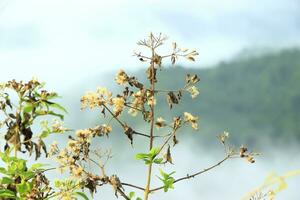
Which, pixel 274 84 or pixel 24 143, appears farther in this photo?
pixel 274 84

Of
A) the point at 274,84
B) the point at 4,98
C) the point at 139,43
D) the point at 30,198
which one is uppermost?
→ the point at 274,84

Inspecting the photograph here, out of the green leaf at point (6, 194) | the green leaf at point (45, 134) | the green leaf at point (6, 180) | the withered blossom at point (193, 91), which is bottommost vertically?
the green leaf at point (6, 194)

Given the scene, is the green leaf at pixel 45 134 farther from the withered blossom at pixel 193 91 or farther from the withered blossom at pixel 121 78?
the withered blossom at pixel 193 91

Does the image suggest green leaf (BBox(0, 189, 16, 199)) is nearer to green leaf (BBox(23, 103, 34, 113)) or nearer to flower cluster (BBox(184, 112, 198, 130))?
green leaf (BBox(23, 103, 34, 113))

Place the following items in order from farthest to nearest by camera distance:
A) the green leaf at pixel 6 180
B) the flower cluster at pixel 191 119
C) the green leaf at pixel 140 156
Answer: the green leaf at pixel 6 180, the flower cluster at pixel 191 119, the green leaf at pixel 140 156

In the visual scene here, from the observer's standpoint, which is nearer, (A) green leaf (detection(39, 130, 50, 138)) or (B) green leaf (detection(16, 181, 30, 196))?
(B) green leaf (detection(16, 181, 30, 196))

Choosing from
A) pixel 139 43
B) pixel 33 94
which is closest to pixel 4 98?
pixel 33 94

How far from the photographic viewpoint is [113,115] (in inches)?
94.0

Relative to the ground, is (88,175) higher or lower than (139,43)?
lower

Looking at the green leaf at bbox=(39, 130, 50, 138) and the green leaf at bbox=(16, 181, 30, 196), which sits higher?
the green leaf at bbox=(39, 130, 50, 138)

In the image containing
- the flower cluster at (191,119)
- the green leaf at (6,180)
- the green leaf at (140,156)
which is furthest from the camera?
the green leaf at (6,180)

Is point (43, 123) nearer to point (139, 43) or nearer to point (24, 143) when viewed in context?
point (24, 143)

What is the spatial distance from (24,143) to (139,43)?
0.52 meters

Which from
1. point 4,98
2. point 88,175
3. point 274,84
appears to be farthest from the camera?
point 274,84
